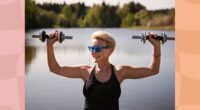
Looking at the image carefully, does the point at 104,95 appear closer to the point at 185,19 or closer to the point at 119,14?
the point at 185,19

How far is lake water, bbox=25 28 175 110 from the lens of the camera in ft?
6.47

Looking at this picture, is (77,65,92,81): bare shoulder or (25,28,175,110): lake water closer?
(77,65,92,81): bare shoulder

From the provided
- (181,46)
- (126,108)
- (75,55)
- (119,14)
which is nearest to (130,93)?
(126,108)

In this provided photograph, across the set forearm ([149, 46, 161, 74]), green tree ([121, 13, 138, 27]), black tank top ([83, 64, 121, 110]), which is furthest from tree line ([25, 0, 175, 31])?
black tank top ([83, 64, 121, 110])

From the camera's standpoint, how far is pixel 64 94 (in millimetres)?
2508

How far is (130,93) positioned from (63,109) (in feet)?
1.49

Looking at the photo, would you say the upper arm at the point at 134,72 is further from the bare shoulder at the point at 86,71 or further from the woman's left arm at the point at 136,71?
the bare shoulder at the point at 86,71

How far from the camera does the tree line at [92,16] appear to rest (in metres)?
1.99

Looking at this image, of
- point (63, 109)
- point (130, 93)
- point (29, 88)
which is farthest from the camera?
point (63, 109)

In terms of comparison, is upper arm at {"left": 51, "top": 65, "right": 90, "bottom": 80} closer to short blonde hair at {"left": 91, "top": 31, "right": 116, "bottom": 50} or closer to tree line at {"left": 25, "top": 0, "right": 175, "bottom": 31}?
short blonde hair at {"left": 91, "top": 31, "right": 116, "bottom": 50}

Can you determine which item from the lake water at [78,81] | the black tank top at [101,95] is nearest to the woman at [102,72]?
the black tank top at [101,95]

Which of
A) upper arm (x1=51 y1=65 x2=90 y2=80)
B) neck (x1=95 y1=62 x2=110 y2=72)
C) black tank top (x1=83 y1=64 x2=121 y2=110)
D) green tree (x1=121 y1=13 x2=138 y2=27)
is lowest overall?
black tank top (x1=83 y1=64 x2=121 y2=110)

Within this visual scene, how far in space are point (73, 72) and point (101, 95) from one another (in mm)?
142

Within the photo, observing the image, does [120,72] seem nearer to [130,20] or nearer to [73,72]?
[73,72]
